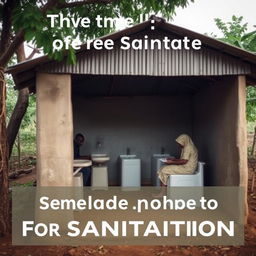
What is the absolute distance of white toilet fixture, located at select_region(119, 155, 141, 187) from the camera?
9.75 metres

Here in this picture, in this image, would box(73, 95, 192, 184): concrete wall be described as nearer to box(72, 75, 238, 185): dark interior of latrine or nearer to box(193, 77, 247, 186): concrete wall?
box(72, 75, 238, 185): dark interior of latrine

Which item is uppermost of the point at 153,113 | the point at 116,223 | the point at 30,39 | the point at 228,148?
the point at 30,39

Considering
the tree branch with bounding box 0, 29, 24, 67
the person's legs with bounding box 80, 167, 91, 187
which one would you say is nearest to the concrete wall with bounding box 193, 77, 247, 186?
the person's legs with bounding box 80, 167, 91, 187

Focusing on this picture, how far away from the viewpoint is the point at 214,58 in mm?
6688

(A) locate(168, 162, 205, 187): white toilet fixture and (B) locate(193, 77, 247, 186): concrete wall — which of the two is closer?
(B) locate(193, 77, 247, 186): concrete wall

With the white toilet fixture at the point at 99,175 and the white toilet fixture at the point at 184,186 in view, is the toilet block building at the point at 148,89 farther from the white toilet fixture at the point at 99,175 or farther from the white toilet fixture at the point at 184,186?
the white toilet fixture at the point at 99,175

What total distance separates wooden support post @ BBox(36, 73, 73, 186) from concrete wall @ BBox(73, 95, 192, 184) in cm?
465

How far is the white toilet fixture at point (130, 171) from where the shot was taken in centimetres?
975

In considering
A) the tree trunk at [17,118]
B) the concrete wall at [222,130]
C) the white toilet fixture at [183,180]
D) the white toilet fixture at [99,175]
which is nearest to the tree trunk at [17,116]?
the tree trunk at [17,118]

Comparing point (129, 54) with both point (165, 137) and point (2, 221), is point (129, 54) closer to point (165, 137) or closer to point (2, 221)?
point (2, 221)

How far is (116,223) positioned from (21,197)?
3.92 metres

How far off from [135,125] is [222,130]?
13.0ft

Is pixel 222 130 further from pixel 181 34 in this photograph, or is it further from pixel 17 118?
pixel 17 118

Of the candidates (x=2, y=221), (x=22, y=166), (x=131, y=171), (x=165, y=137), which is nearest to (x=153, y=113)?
(x=165, y=137)
